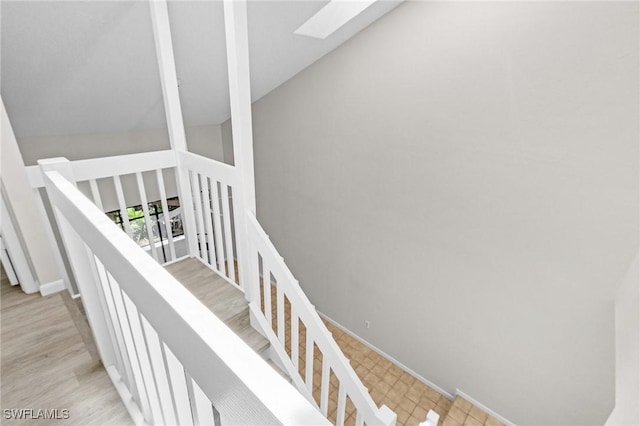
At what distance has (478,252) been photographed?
2.77m

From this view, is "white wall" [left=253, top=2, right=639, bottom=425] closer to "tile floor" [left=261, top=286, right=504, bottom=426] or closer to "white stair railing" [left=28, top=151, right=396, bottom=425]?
"tile floor" [left=261, top=286, right=504, bottom=426]

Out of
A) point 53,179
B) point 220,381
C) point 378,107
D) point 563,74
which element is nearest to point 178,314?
point 220,381

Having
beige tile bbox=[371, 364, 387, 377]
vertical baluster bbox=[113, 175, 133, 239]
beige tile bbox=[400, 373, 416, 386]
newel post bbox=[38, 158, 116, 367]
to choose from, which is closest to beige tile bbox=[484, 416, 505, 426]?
beige tile bbox=[400, 373, 416, 386]

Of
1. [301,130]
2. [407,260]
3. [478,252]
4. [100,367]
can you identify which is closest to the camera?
[100,367]

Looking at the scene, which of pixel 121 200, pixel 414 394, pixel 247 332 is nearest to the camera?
pixel 247 332

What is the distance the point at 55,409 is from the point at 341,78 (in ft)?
11.4

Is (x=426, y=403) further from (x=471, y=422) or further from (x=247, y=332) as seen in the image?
(x=247, y=332)

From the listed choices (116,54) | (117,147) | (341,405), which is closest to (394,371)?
(341,405)

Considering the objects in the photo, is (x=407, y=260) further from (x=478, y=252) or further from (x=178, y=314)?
(x=178, y=314)

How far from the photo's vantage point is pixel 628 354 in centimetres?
139

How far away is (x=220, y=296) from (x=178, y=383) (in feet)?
5.19

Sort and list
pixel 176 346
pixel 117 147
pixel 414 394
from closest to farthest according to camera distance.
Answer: pixel 176 346
pixel 414 394
pixel 117 147

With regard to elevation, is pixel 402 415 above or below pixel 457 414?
below

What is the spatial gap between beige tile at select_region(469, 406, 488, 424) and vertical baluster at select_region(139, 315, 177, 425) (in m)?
3.34
